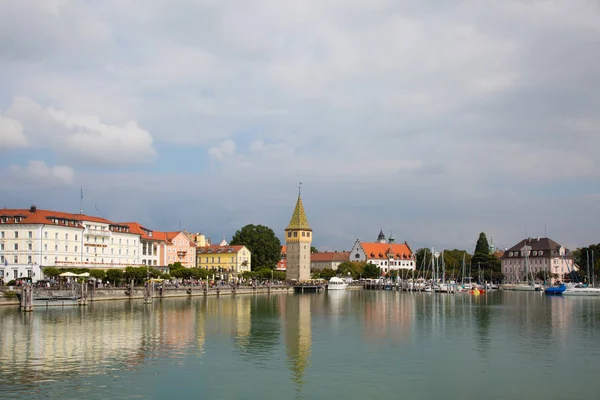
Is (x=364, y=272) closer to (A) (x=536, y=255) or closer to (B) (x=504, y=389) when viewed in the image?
(A) (x=536, y=255)

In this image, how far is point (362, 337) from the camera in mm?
43500

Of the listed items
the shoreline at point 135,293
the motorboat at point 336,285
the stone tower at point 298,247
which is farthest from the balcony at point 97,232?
the stone tower at point 298,247

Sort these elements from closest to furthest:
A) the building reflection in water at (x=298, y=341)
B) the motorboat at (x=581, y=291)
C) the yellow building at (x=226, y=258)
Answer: the building reflection in water at (x=298, y=341) < the motorboat at (x=581, y=291) < the yellow building at (x=226, y=258)

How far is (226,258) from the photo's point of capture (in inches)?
5207

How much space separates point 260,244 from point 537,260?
7147 centimetres

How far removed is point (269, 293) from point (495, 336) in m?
69.1

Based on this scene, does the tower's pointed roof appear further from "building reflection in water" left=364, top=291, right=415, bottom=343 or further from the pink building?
"building reflection in water" left=364, top=291, right=415, bottom=343

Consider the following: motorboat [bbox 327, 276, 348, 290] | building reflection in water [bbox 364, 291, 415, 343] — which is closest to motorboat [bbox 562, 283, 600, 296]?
motorboat [bbox 327, 276, 348, 290]

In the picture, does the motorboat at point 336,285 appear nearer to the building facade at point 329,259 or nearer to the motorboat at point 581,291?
the motorboat at point 581,291

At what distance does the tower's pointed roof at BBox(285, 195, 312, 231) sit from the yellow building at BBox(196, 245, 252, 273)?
48.2ft

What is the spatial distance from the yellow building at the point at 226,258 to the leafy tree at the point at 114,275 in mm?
47580

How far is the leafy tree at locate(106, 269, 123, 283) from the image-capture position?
8219 centimetres

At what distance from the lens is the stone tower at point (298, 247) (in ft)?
464

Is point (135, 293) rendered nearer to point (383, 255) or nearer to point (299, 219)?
point (299, 219)
